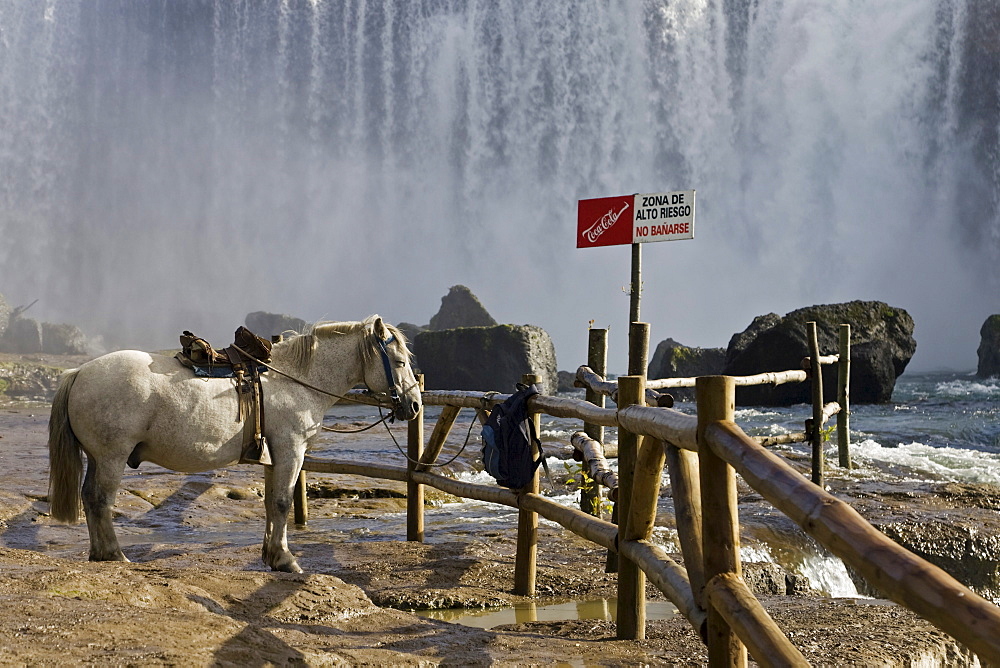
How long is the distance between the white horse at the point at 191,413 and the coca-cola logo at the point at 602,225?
2868 mm

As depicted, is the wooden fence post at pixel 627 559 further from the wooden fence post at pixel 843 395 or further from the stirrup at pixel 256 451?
the wooden fence post at pixel 843 395

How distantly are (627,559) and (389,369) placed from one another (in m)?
2.27

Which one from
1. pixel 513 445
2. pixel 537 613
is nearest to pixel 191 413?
pixel 513 445

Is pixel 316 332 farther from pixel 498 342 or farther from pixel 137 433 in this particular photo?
pixel 498 342

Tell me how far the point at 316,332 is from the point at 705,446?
11.5 feet

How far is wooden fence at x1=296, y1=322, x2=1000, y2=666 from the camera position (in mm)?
1400

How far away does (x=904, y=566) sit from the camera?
1.45m

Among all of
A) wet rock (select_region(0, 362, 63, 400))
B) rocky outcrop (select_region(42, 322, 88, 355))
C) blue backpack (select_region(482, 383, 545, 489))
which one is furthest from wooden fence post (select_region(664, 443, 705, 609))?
rocky outcrop (select_region(42, 322, 88, 355))

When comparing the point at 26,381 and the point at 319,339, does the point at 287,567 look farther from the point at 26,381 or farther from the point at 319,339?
the point at 26,381

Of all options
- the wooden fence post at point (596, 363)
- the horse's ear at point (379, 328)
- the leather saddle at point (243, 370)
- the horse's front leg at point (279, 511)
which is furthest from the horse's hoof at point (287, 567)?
the wooden fence post at point (596, 363)

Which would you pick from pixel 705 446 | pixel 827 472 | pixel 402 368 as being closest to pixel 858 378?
pixel 827 472

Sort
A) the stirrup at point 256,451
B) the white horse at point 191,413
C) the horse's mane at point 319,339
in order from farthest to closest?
1. the horse's mane at point 319,339
2. the stirrup at point 256,451
3. the white horse at point 191,413

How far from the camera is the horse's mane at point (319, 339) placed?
5289mm

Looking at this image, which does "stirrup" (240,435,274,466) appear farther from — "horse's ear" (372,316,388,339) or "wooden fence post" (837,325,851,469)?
"wooden fence post" (837,325,851,469)
